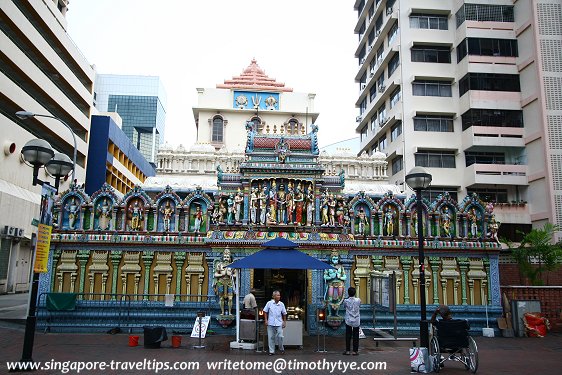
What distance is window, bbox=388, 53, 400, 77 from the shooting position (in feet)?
132

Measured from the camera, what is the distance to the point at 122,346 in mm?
14312

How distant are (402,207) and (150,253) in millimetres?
10400

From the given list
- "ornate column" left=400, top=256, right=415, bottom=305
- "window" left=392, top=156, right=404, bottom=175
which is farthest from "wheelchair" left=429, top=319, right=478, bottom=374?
"window" left=392, top=156, right=404, bottom=175

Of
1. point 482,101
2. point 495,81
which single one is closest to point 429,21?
point 495,81

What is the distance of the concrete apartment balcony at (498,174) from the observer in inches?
1392

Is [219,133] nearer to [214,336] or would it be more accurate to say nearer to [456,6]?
[456,6]

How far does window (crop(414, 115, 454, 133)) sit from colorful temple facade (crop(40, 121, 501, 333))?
18871 mm

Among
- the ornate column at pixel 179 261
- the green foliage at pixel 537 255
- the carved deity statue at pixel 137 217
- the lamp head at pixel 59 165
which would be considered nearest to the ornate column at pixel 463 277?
the green foliage at pixel 537 255

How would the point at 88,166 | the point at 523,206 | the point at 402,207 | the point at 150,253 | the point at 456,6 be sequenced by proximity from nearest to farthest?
1. the point at 150,253
2. the point at 402,207
3. the point at 523,206
4. the point at 456,6
5. the point at 88,166

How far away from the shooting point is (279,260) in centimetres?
1457

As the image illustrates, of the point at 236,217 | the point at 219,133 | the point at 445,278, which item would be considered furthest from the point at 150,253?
the point at 219,133

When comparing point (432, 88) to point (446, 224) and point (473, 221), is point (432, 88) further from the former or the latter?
point (446, 224)

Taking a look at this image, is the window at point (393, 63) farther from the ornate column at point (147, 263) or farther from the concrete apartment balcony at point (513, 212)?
the ornate column at point (147, 263)

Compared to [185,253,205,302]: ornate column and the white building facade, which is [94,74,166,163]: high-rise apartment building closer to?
the white building facade
